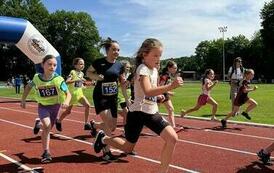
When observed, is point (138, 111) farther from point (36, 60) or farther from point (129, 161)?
point (36, 60)

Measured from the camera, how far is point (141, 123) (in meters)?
6.27

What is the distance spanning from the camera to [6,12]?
80.8 metres

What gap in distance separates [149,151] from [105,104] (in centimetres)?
138

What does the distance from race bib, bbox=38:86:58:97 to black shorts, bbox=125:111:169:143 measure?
6.98 ft

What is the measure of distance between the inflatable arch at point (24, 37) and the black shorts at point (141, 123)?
975cm

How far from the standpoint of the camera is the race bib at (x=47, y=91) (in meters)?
8.04

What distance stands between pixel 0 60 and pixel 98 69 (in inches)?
3079

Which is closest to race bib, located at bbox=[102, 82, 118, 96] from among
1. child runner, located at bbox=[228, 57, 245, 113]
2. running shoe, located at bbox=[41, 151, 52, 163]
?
running shoe, located at bbox=[41, 151, 52, 163]

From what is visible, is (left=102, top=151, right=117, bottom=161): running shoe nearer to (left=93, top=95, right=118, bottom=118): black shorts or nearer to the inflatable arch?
(left=93, top=95, right=118, bottom=118): black shorts

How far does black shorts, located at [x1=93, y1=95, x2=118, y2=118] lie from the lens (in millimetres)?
8172

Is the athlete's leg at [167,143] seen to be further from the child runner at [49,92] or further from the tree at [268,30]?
the tree at [268,30]

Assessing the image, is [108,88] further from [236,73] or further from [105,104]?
[236,73]

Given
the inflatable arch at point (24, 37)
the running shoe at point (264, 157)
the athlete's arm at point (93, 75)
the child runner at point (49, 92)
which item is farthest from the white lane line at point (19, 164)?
the inflatable arch at point (24, 37)

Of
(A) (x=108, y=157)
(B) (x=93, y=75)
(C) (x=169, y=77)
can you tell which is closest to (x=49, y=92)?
(B) (x=93, y=75)
